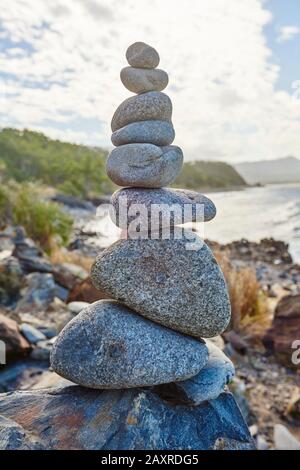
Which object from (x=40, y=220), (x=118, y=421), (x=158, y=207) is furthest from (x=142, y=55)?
(x=40, y=220)

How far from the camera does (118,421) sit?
Result: 2887 mm

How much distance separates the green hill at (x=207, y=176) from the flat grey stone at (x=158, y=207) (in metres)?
62.8

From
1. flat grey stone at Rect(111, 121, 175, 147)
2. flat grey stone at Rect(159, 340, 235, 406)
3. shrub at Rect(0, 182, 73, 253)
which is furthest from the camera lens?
shrub at Rect(0, 182, 73, 253)

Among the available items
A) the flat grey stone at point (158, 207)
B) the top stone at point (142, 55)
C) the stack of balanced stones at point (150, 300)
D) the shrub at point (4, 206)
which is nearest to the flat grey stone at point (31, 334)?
the stack of balanced stones at point (150, 300)

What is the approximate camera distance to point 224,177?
9981 cm

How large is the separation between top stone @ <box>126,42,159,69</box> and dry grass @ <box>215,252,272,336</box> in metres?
4.91

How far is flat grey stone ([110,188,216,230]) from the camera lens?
3.39m

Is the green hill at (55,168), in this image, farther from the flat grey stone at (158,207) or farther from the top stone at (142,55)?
the flat grey stone at (158,207)

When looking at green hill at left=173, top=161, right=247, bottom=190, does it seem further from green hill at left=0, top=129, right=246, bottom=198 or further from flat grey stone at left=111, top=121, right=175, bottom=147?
flat grey stone at left=111, top=121, right=175, bottom=147

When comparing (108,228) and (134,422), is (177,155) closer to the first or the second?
(134,422)

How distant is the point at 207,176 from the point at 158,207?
285 ft

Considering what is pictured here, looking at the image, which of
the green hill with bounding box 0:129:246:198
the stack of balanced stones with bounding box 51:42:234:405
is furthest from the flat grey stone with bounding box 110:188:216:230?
the green hill with bounding box 0:129:246:198
